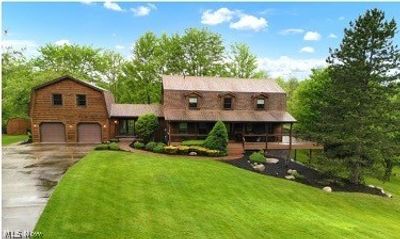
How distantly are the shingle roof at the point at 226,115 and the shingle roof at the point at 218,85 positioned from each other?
7.91 feet

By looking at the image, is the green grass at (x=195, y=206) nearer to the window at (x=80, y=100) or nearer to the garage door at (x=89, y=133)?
the garage door at (x=89, y=133)

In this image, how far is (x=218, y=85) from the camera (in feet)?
112

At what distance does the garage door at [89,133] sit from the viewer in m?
31.7

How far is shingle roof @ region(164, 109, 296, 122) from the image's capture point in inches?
1205

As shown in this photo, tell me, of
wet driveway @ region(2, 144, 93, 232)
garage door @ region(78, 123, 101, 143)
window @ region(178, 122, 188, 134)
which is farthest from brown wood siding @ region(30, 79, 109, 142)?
window @ region(178, 122, 188, 134)

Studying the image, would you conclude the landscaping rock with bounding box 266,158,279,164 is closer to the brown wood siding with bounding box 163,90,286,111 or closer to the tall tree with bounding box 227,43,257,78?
the brown wood siding with bounding box 163,90,286,111

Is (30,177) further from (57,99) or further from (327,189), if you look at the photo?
(327,189)

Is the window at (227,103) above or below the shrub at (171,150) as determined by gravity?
above

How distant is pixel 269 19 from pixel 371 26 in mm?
11146

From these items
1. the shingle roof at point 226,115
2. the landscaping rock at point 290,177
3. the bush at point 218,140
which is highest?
the shingle roof at point 226,115

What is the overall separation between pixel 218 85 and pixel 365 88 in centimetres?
1500

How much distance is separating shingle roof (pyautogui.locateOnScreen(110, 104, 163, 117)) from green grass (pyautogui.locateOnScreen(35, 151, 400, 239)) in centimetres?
1048

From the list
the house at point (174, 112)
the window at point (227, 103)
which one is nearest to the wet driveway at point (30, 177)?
the house at point (174, 112)

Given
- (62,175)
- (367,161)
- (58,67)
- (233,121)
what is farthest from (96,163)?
(58,67)
